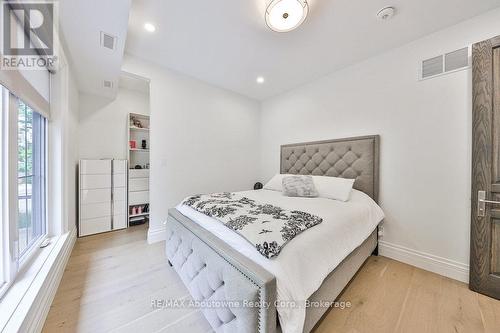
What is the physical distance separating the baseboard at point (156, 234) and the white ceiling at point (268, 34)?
239 cm

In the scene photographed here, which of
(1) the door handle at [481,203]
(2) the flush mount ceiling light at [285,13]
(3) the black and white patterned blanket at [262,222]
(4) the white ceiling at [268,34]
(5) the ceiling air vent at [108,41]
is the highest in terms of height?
(4) the white ceiling at [268,34]

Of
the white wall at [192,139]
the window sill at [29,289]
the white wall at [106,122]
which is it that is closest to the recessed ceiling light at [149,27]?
the white wall at [192,139]

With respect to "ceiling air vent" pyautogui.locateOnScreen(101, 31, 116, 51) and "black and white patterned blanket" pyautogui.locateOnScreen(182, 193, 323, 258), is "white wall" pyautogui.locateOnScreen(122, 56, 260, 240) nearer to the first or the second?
"ceiling air vent" pyautogui.locateOnScreen(101, 31, 116, 51)

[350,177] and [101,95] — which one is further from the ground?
[101,95]

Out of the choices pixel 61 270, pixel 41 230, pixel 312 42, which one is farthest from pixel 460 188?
pixel 41 230

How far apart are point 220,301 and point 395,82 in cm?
287

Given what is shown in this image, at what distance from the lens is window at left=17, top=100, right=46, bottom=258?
1.41m

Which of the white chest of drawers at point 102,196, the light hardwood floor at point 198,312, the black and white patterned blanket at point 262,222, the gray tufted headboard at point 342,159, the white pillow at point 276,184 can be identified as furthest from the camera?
the white pillow at point 276,184

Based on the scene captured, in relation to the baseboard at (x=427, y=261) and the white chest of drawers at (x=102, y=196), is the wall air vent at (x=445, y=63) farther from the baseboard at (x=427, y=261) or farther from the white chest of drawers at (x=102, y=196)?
the white chest of drawers at (x=102, y=196)

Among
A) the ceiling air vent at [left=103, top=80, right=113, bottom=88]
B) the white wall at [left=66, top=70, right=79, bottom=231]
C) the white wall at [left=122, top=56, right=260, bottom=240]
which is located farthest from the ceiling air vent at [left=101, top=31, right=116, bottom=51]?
the ceiling air vent at [left=103, top=80, right=113, bottom=88]

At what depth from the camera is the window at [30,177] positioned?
4.63 feet

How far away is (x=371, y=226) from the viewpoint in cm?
193

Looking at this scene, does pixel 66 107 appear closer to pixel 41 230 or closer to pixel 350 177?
pixel 41 230

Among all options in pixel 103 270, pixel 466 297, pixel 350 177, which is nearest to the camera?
pixel 466 297
